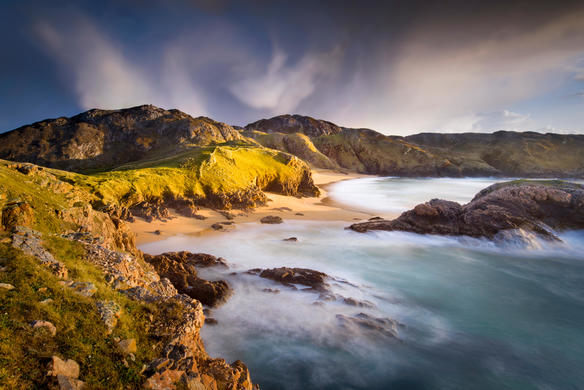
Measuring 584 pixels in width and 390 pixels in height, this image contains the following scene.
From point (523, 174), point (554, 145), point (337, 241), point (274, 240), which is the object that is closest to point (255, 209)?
point (274, 240)

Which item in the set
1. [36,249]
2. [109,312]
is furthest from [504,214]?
[36,249]

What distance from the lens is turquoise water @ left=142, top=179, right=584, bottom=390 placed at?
800 cm

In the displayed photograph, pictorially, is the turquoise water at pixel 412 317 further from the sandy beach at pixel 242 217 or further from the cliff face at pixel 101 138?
the cliff face at pixel 101 138

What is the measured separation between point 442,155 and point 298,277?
388ft

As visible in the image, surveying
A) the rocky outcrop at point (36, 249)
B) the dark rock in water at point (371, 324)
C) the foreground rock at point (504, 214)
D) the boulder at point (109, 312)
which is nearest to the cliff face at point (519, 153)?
the foreground rock at point (504, 214)

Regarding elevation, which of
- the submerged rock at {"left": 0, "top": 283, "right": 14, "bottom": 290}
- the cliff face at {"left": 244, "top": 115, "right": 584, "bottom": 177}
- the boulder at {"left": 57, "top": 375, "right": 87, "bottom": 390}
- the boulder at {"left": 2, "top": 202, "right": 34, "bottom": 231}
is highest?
the cliff face at {"left": 244, "top": 115, "right": 584, "bottom": 177}

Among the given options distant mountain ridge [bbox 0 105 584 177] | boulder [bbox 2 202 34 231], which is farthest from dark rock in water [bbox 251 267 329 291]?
distant mountain ridge [bbox 0 105 584 177]

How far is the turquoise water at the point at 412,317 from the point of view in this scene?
8.00 m

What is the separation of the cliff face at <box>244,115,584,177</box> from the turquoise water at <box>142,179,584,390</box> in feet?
264

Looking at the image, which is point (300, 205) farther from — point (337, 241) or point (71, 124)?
point (71, 124)

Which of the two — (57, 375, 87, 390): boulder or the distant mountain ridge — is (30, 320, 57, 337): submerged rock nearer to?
(57, 375, 87, 390): boulder

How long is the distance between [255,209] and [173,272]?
51.8 ft

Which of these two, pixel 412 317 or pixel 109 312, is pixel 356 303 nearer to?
pixel 412 317

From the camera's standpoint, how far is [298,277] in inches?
488
